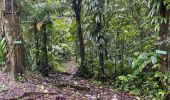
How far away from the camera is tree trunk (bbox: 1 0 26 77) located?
7918mm

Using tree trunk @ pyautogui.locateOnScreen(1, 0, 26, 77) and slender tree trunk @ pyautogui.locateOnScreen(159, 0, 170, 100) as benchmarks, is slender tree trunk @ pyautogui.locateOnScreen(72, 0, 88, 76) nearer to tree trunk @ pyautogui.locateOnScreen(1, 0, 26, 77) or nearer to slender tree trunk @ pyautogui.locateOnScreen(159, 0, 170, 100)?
tree trunk @ pyautogui.locateOnScreen(1, 0, 26, 77)

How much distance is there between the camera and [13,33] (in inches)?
312

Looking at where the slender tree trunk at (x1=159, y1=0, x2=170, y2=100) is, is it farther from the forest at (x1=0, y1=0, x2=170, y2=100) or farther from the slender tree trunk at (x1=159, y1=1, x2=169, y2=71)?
the forest at (x1=0, y1=0, x2=170, y2=100)

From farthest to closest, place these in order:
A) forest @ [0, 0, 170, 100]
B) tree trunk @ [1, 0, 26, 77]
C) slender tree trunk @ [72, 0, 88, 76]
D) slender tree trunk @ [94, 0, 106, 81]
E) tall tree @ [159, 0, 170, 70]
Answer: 1. slender tree trunk @ [72, 0, 88, 76]
2. slender tree trunk @ [94, 0, 106, 81]
3. forest @ [0, 0, 170, 100]
4. tree trunk @ [1, 0, 26, 77]
5. tall tree @ [159, 0, 170, 70]

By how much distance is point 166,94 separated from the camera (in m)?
7.22

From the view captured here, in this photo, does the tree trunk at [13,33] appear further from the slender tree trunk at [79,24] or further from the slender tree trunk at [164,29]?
the slender tree trunk at [79,24]

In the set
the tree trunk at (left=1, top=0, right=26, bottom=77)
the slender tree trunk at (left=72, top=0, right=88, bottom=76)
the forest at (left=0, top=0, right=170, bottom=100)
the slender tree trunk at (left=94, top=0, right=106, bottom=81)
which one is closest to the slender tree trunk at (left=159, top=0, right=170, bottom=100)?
the forest at (left=0, top=0, right=170, bottom=100)

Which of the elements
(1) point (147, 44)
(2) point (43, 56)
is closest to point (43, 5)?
(2) point (43, 56)

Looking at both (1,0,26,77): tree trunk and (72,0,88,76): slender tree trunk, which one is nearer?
(1,0,26,77): tree trunk

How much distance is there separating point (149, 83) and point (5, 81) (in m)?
5.17

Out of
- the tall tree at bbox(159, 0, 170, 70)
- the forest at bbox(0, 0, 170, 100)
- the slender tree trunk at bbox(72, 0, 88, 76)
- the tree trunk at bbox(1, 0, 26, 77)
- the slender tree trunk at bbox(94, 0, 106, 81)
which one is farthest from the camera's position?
the slender tree trunk at bbox(72, 0, 88, 76)

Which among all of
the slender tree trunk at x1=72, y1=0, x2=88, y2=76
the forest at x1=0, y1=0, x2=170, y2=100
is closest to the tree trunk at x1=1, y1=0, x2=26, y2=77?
the forest at x1=0, y1=0, x2=170, y2=100

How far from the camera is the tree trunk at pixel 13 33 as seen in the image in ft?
26.0

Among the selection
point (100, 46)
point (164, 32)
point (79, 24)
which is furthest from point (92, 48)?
point (164, 32)
